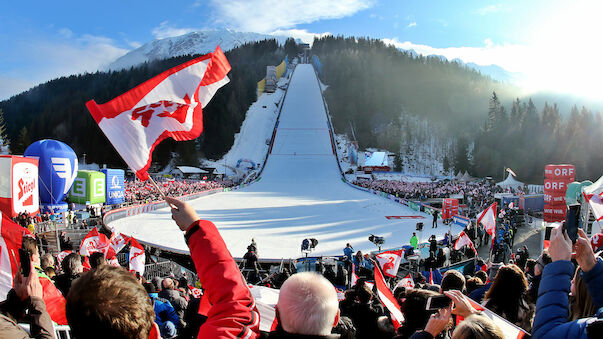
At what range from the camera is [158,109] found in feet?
11.3

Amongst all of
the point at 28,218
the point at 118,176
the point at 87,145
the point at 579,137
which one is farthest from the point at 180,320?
the point at 87,145

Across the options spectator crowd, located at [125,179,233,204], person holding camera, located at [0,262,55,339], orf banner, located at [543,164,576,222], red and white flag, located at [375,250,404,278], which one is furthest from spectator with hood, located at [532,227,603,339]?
spectator crowd, located at [125,179,233,204]

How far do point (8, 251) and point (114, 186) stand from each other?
19238 millimetres

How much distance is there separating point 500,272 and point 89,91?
6801cm

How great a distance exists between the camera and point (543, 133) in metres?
42.6

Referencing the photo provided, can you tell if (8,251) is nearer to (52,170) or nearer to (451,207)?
(451,207)

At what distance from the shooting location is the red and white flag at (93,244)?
6.75 m

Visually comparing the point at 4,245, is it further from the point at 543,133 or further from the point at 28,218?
the point at 543,133

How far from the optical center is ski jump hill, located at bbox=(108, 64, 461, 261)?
1155 cm

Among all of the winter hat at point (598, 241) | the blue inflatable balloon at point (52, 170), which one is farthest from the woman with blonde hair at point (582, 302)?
the blue inflatable balloon at point (52, 170)

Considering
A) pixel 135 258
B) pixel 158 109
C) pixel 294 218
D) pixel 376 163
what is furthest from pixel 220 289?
pixel 376 163

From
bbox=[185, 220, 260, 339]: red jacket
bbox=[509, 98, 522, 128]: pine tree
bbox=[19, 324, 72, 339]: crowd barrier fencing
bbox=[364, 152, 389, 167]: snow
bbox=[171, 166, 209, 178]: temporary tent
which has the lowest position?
bbox=[171, 166, 209, 178]: temporary tent

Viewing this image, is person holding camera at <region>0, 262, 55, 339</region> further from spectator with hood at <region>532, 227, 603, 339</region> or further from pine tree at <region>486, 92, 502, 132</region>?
pine tree at <region>486, 92, 502, 132</region>

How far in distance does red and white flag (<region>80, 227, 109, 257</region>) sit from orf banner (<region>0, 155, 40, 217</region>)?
26.1 feet
